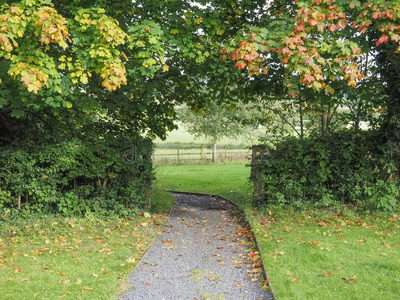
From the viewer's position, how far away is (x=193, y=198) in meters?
15.3

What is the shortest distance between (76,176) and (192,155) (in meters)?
24.0

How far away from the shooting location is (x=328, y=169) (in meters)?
10.6

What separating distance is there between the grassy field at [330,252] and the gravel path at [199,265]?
372 millimetres

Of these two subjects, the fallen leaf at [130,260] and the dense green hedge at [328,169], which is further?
the dense green hedge at [328,169]

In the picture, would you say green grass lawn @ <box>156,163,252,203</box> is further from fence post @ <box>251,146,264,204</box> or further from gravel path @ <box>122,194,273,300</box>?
gravel path @ <box>122,194,273,300</box>

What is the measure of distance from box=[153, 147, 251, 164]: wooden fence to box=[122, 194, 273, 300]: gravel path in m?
22.1

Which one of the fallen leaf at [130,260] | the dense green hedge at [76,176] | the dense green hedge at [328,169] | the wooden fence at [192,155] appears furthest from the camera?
the wooden fence at [192,155]

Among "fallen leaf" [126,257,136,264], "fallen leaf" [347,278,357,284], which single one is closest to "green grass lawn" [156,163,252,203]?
"fallen leaf" [126,257,136,264]

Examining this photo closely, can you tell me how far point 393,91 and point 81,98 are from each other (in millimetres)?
7547

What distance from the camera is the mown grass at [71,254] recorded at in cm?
576

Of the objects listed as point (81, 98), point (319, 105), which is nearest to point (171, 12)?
point (81, 98)

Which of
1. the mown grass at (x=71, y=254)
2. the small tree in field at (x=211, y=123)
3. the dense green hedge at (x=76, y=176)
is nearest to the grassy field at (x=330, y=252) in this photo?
the mown grass at (x=71, y=254)

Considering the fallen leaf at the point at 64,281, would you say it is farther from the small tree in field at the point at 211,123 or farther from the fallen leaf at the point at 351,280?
the small tree in field at the point at 211,123

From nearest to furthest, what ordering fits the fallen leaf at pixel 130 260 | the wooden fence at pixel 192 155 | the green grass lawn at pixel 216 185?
the fallen leaf at pixel 130 260 < the green grass lawn at pixel 216 185 < the wooden fence at pixel 192 155
